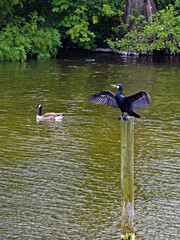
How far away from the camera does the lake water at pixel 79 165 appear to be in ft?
34.1

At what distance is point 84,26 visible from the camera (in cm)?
3841

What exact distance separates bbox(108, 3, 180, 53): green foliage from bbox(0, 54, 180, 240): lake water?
12.7 meters

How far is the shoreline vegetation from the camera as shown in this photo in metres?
36.5

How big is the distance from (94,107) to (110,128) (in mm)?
3581

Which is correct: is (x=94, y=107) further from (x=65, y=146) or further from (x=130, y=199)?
(x=130, y=199)

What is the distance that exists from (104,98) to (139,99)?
0.73 m

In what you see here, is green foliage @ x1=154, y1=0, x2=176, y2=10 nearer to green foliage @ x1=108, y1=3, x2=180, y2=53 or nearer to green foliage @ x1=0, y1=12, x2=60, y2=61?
green foliage @ x1=108, y1=3, x2=180, y2=53

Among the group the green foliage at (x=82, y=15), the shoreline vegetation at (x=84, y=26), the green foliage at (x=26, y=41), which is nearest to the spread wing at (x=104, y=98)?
the green foliage at (x=26, y=41)

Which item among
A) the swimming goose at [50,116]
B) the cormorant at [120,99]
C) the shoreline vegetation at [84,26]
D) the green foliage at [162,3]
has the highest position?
the green foliage at [162,3]

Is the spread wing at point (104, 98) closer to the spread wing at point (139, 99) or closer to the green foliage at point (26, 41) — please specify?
the spread wing at point (139, 99)

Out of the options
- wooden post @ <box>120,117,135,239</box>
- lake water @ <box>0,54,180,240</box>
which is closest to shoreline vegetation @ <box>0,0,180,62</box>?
lake water @ <box>0,54,180,240</box>

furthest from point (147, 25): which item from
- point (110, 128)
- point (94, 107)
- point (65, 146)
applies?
point (65, 146)

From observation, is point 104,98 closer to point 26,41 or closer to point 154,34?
point 26,41

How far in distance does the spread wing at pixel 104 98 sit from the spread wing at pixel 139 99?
39 cm
